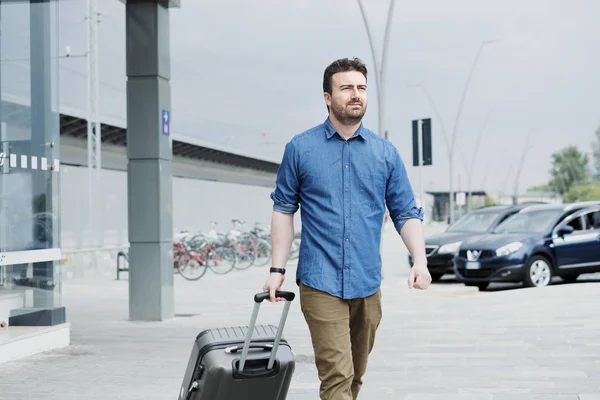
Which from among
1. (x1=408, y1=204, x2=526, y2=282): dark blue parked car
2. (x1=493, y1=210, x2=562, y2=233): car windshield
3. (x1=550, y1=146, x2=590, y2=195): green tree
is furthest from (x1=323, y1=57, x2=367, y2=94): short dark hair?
(x1=550, y1=146, x2=590, y2=195): green tree

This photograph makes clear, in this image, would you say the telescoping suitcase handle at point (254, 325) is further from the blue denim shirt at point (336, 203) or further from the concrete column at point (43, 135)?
the concrete column at point (43, 135)

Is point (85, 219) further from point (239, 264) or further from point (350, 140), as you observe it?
point (350, 140)

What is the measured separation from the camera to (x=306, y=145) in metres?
4.20

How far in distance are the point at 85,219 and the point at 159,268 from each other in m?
15.2

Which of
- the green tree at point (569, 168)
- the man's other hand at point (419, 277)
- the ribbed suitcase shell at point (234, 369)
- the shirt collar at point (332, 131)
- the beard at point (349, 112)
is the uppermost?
the green tree at point (569, 168)

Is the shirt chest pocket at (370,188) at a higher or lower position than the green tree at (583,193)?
lower

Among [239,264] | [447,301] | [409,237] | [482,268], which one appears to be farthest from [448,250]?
[409,237]

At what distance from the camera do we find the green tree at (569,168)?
17125 centimetres

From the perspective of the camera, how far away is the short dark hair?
4148 millimetres

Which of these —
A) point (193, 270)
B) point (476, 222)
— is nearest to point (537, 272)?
point (476, 222)

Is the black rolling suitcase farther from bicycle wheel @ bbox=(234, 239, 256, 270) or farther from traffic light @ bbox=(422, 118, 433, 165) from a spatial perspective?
bicycle wheel @ bbox=(234, 239, 256, 270)

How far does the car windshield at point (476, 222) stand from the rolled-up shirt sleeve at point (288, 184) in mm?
15554

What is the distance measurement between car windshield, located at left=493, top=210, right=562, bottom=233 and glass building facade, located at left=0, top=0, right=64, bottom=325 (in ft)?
32.1

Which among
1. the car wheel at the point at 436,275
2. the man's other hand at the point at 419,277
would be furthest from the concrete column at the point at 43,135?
the car wheel at the point at 436,275
